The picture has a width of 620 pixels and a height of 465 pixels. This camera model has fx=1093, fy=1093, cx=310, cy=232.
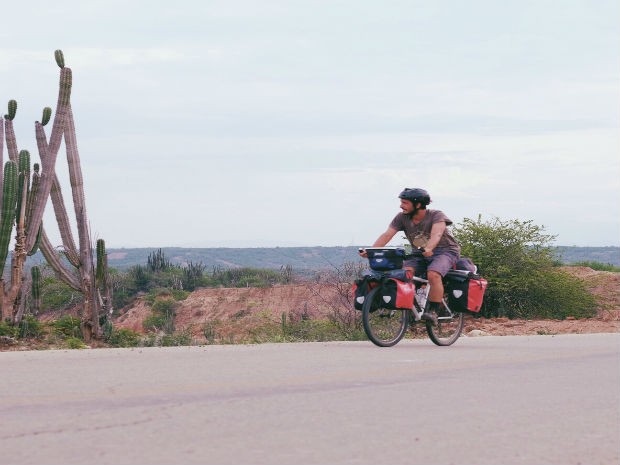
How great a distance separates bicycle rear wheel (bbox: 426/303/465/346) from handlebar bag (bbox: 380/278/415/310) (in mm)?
819

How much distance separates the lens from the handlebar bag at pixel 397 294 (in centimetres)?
1385

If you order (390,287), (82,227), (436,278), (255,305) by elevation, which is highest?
(82,227)

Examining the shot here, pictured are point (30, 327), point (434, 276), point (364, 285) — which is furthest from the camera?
point (30, 327)

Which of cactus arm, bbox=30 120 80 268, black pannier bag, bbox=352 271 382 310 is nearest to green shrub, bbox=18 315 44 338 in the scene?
cactus arm, bbox=30 120 80 268

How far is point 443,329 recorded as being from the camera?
15602 mm

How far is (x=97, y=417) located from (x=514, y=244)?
20048mm

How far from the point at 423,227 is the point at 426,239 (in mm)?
163

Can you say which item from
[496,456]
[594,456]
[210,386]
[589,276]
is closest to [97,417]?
[210,386]

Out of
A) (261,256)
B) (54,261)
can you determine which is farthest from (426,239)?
(261,256)

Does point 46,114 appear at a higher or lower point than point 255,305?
higher

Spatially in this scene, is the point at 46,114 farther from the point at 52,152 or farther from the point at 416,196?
the point at 416,196

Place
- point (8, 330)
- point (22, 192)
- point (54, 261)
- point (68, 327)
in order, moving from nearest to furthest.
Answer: point (8, 330), point (22, 192), point (68, 327), point (54, 261)

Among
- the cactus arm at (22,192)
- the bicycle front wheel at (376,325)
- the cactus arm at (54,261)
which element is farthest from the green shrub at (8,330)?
the bicycle front wheel at (376,325)

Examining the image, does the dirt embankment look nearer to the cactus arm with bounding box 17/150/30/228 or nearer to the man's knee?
the cactus arm with bounding box 17/150/30/228
